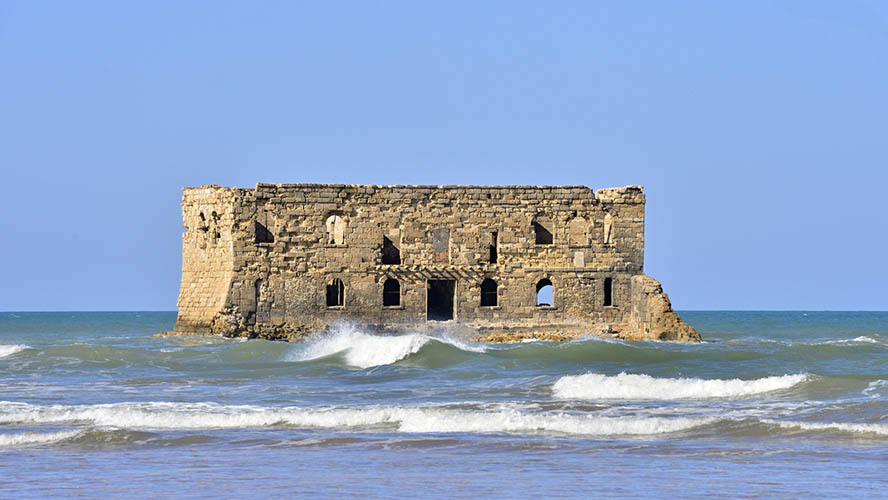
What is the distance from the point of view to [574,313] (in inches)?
1380

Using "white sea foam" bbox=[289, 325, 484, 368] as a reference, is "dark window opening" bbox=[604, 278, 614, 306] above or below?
above

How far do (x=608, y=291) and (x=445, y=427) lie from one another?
18.9 m

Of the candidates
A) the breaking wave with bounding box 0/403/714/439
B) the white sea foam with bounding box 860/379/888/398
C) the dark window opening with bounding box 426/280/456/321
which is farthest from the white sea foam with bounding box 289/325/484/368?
the white sea foam with bounding box 860/379/888/398

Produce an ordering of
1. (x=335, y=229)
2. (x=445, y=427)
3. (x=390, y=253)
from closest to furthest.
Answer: (x=445, y=427), (x=390, y=253), (x=335, y=229)

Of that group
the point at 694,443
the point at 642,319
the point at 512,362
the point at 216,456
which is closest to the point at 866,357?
the point at 642,319

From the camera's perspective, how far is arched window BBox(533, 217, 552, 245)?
35656 millimetres

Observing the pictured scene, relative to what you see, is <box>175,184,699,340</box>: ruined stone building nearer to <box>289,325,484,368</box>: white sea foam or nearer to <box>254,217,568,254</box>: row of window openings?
<box>254,217,568,254</box>: row of window openings

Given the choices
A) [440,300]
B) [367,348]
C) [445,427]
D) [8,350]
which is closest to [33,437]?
[445,427]

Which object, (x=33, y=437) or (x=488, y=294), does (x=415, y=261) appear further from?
(x=33, y=437)

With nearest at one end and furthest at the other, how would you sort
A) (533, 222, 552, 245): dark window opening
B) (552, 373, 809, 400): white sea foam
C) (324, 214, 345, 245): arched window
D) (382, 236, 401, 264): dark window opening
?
(552, 373, 809, 400): white sea foam < (324, 214, 345, 245): arched window < (382, 236, 401, 264): dark window opening < (533, 222, 552, 245): dark window opening

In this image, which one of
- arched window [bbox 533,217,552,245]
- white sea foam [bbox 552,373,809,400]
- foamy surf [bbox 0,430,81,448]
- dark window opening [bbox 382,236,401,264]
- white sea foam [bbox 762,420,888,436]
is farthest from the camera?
arched window [bbox 533,217,552,245]

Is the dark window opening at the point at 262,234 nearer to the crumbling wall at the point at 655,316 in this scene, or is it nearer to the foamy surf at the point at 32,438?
the crumbling wall at the point at 655,316

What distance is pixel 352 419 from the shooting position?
18.0m

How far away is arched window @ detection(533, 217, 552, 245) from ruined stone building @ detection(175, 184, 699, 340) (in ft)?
0.60
